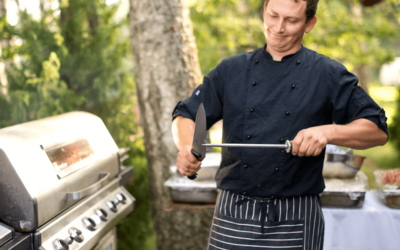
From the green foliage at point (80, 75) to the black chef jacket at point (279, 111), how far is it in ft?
5.49

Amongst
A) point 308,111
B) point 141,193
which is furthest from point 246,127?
point 141,193

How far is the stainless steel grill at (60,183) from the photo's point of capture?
4.74ft

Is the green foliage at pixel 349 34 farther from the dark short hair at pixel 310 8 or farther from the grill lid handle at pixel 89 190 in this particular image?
the grill lid handle at pixel 89 190

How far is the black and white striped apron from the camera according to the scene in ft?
4.68

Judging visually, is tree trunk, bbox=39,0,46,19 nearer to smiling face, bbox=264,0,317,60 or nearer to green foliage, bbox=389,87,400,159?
smiling face, bbox=264,0,317,60

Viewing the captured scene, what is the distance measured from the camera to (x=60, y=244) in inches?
61.8

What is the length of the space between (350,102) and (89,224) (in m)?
1.46

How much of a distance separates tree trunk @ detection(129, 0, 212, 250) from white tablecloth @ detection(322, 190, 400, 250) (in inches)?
37.0

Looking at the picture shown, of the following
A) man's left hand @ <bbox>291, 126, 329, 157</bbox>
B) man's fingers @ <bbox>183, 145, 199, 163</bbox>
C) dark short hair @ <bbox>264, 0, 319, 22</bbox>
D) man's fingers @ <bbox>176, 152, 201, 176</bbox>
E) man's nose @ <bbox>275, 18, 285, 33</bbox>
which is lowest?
man's fingers @ <bbox>176, 152, 201, 176</bbox>

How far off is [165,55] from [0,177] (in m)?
1.62

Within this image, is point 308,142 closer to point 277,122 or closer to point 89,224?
point 277,122

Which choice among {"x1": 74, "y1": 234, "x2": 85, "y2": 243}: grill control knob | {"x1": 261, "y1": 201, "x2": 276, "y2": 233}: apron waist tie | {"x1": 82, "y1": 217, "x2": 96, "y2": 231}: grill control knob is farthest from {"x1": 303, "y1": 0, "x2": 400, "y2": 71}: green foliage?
{"x1": 74, "y1": 234, "x2": 85, "y2": 243}: grill control knob

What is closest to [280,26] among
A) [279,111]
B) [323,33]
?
[279,111]

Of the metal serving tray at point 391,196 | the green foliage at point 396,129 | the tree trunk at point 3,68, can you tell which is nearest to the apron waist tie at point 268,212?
the metal serving tray at point 391,196
